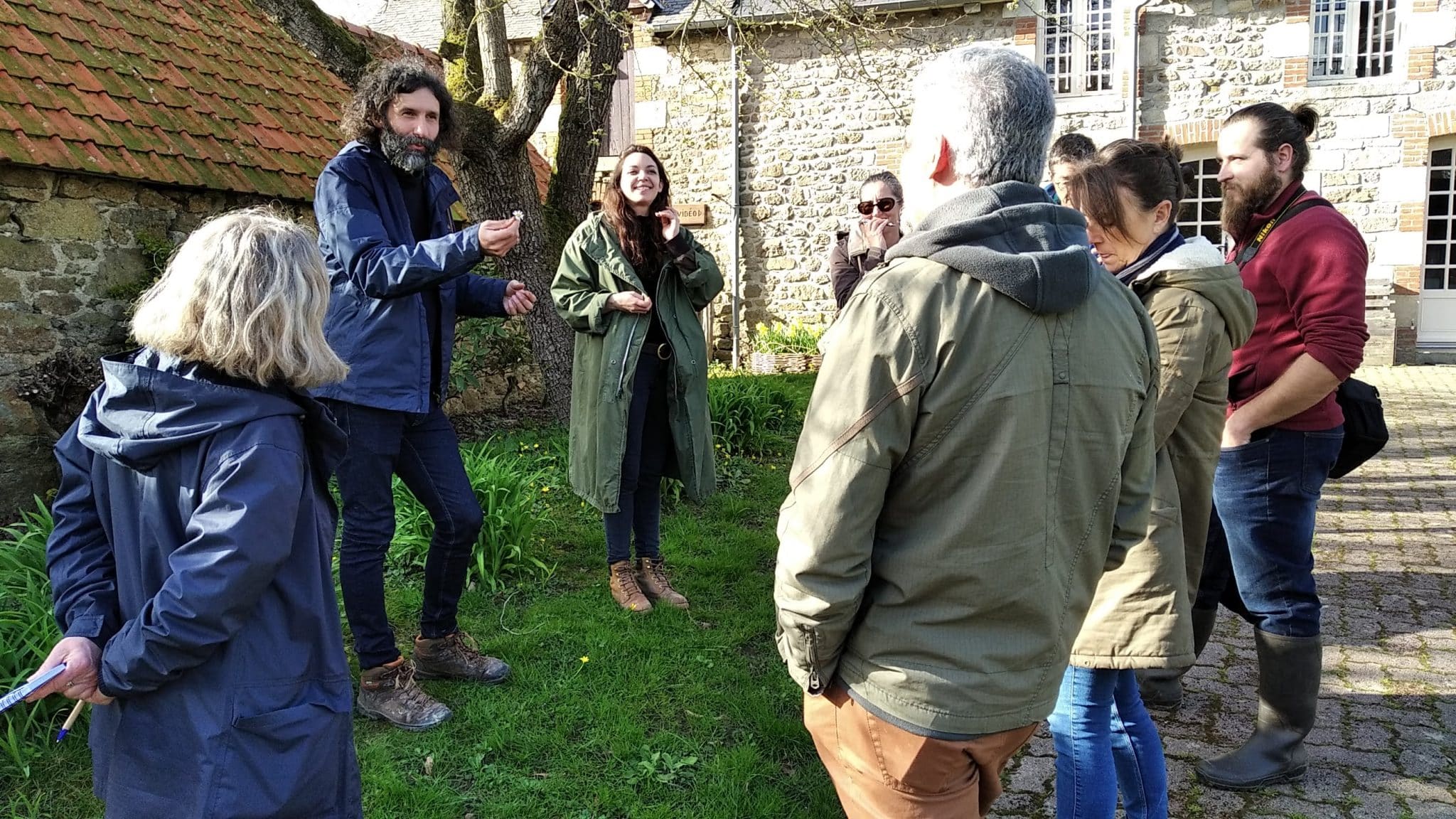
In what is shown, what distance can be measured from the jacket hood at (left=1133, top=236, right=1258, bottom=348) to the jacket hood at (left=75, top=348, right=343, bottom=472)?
2115mm

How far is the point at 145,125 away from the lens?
6406 millimetres

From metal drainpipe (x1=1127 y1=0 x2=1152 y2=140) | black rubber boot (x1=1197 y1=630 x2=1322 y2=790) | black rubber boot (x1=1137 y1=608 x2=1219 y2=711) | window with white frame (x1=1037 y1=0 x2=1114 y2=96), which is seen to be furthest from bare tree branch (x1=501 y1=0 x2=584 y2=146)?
window with white frame (x1=1037 y1=0 x2=1114 y2=96)

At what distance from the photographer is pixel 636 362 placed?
14.0 ft

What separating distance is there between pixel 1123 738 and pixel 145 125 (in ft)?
21.6

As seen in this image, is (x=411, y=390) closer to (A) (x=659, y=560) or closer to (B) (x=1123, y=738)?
(A) (x=659, y=560)

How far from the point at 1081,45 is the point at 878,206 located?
1053 cm

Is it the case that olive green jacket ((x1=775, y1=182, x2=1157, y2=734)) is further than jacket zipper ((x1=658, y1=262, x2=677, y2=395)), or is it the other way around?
jacket zipper ((x1=658, y1=262, x2=677, y2=395))

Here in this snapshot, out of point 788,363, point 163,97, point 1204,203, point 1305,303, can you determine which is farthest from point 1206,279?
point 1204,203

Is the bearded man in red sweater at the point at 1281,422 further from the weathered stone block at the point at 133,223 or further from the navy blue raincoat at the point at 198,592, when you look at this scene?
the weathered stone block at the point at 133,223

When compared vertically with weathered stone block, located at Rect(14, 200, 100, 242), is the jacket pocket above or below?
below

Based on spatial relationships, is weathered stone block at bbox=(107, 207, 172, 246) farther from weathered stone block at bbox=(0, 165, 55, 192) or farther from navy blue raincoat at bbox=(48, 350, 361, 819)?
navy blue raincoat at bbox=(48, 350, 361, 819)

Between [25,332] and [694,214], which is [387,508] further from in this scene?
[694,214]

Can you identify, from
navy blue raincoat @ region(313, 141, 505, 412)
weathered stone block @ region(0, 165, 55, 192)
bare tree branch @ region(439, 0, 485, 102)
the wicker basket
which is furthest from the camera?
the wicker basket

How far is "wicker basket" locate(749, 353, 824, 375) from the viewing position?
13.1m
